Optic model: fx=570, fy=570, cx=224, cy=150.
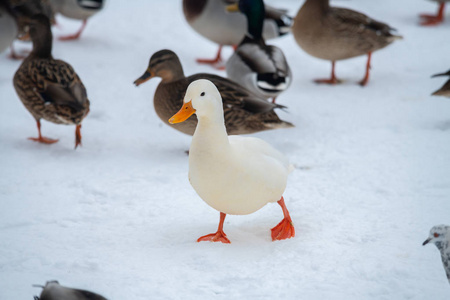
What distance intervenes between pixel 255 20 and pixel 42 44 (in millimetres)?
2219

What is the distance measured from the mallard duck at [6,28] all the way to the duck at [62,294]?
4501 mm

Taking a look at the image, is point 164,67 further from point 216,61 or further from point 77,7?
point 77,7

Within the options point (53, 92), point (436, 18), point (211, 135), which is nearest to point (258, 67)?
point (53, 92)

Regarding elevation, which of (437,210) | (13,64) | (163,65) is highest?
(163,65)

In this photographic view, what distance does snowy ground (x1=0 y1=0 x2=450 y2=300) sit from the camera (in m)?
3.06

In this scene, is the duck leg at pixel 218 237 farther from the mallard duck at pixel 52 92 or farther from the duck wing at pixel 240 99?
the mallard duck at pixel 52 92

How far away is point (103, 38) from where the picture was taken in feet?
24.8

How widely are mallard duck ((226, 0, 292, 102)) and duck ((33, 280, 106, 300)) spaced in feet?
9.41

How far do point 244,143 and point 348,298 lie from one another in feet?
3.58

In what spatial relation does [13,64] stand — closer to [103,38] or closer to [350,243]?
[103,38]

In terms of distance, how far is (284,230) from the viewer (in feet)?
11.6

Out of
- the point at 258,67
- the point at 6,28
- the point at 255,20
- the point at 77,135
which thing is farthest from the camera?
the point at 6,28

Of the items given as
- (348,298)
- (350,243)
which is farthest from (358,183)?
(348,298)

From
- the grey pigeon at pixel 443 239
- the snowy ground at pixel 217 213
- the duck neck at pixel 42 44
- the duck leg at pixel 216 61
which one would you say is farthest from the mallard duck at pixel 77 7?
the grey pigeon at pixel 443 239
